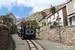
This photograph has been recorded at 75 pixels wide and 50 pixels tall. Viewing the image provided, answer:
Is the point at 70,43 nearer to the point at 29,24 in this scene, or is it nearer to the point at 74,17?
the point at 74,17

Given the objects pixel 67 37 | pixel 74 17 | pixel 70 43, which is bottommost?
pixel 70 43

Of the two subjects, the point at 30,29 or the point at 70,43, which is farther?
the point at 30,29

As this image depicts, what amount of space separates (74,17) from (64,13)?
509cm

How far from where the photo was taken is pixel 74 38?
24.3 feet

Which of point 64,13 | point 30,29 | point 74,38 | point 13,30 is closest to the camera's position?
point 74,38

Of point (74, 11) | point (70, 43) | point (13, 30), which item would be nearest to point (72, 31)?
point (70, 43)

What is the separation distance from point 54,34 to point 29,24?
5027 mm

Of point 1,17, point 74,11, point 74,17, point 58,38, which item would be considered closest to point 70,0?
point 74,11

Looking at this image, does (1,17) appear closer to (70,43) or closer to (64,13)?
(64,13)

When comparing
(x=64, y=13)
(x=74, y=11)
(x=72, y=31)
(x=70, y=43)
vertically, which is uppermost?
(x=64, y=13)

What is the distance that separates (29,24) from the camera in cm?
1294

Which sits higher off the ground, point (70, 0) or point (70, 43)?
point (70, 0)

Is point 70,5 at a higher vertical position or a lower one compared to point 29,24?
higher

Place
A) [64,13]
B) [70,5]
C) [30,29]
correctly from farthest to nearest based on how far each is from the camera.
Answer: [64,13]
[30,29]
[70,5]
